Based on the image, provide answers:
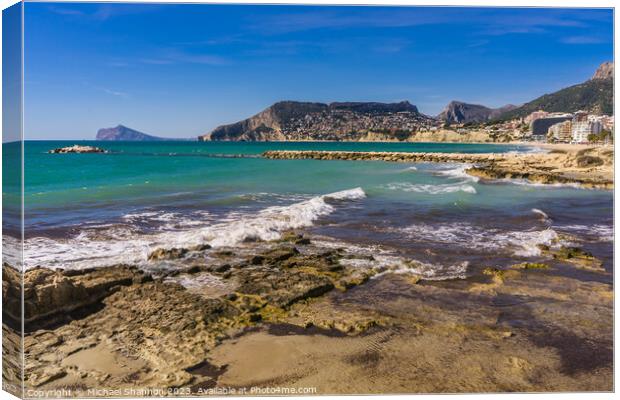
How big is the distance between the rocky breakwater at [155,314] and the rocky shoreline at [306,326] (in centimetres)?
2

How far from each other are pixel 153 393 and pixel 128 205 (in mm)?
11220

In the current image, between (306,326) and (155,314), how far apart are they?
1729 mm

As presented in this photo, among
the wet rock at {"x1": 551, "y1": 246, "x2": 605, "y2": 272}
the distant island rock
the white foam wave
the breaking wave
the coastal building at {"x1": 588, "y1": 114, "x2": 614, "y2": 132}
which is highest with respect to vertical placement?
the distant island rock

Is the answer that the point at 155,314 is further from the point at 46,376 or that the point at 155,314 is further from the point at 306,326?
the point at 306,326

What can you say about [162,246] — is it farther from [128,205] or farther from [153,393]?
[128,205]

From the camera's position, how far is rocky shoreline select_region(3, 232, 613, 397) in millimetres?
3850

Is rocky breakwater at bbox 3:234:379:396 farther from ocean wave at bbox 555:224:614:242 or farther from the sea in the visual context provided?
ocean wave at bbox 555:224:614:242

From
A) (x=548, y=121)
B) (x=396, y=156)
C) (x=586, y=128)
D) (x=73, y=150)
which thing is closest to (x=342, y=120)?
(x=396, y=156)

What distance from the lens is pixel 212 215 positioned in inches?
472

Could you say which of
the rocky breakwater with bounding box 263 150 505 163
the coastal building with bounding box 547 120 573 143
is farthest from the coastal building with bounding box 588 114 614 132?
the rocky breakwater with bounding box 263 150 505 163

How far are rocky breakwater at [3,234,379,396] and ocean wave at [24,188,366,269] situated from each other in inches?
28.3

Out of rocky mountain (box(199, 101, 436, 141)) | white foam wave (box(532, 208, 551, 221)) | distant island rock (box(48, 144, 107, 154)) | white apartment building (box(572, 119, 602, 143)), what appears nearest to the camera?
white apartment building (box(572, 119, 602, 143))

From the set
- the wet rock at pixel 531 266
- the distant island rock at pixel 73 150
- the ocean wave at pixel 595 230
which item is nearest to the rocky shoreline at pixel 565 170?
the ocean wave at pixel 595 230

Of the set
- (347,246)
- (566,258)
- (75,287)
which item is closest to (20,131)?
(75,287)
